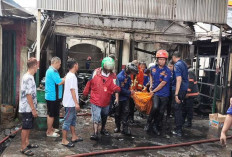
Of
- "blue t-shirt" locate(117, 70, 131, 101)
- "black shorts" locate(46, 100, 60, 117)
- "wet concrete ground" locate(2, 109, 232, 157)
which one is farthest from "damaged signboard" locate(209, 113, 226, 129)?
"black shorts" locate(46, 100, 60, 117)

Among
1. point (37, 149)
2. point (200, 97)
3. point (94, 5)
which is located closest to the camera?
point (37, 149)

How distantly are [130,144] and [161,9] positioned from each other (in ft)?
17.2

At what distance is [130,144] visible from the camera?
5258mm

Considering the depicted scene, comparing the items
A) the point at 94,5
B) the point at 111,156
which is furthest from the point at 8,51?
the point at 111,156

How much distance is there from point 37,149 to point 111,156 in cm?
154

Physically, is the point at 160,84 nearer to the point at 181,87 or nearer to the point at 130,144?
the point at 181,87

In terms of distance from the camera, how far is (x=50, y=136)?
5.43 meters

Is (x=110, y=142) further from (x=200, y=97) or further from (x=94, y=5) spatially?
(x=200, y=97)

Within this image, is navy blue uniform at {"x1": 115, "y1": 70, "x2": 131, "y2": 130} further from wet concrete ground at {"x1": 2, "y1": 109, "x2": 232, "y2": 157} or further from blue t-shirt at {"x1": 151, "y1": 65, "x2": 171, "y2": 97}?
blue t-shirt at {"x1": 151, "y1": 65, "x2": 171, "y2": 97}

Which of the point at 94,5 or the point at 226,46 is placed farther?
the point at 226,46

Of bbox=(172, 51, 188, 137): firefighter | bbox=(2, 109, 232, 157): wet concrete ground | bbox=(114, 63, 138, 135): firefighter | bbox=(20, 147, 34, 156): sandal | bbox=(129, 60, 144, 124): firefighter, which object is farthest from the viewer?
bbox=(129, 60, 144, 124): firefighter

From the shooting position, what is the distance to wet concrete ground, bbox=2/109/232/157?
184 inches

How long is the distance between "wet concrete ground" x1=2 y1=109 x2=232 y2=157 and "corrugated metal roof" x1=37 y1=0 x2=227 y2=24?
396 cm

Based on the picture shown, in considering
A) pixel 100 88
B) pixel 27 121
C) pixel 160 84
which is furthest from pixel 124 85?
pixel 27 121
